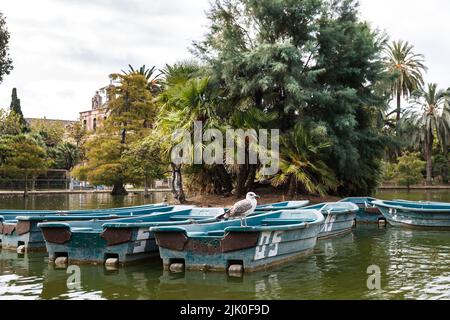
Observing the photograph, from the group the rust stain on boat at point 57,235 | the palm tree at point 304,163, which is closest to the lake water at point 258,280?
the rust stain on boat at point 57,235

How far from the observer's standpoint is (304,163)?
73.2 ft

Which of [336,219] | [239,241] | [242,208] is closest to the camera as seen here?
[239,241]

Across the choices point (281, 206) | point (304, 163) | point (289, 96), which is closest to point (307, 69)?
point (289, 96)

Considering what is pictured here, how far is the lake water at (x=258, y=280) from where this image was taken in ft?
28.1

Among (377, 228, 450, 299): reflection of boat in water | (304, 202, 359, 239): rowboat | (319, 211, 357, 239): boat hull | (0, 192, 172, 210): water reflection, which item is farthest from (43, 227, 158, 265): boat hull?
(0, 192, 172, 210): water reflection

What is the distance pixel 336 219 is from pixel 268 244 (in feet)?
22.8

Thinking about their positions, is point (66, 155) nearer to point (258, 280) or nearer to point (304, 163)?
point (304, 163)

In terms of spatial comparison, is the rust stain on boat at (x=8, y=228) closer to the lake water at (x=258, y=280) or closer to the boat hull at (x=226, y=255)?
the lake water at (x=258, y=280)

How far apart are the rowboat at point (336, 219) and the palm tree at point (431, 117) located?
37.5m

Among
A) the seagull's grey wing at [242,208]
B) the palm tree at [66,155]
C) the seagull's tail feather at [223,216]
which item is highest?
the palm tree at [66,155]

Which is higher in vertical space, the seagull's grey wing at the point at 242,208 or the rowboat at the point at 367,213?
the seagull's grey wing at the point at 242,208

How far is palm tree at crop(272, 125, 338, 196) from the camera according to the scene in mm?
22078

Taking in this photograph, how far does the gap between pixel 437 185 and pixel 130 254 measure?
172 ft

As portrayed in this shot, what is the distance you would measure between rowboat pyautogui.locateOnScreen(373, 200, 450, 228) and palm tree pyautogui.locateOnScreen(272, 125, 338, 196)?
11.9 ft
